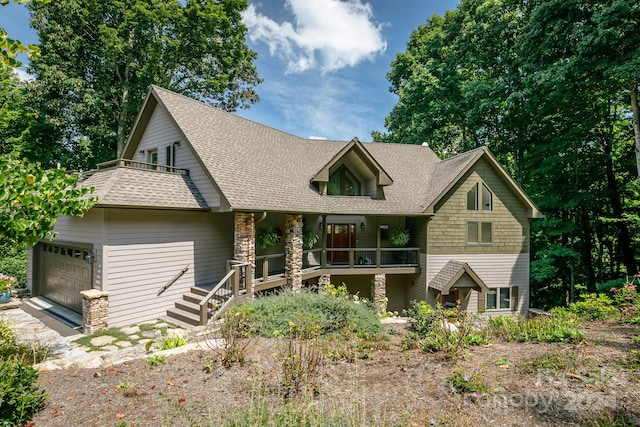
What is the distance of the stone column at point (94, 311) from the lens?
27.5ft

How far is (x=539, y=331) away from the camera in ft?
22.2

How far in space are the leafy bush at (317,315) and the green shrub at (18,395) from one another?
156 inches

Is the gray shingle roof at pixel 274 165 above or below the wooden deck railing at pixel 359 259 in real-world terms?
above

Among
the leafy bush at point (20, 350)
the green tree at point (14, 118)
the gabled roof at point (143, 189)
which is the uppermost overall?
the green tree at point (14, 118)

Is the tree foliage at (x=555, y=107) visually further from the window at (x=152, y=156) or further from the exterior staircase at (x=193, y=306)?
the window at (x=152, y=156)

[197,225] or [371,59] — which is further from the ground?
[371,59]

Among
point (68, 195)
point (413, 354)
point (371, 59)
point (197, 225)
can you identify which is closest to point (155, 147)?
point (197, 225)

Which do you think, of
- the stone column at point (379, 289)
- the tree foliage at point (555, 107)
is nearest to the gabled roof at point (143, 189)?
the stone column at point (379, 289)

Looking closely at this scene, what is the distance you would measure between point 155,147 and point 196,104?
2.76 meters

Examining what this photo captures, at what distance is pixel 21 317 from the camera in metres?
9.66

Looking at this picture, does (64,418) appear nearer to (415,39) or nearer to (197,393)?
(197,393)

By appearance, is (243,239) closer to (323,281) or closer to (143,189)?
(143,189)

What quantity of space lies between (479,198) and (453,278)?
A: 4.55m

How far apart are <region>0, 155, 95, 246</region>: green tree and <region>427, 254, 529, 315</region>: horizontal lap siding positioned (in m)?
14.0
